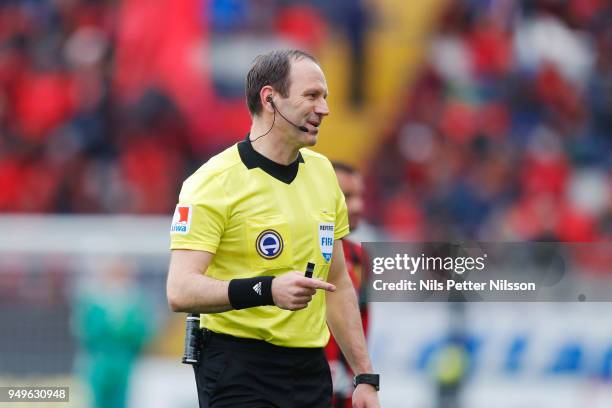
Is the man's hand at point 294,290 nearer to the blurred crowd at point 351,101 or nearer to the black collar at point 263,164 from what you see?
the black collar at point 263,164

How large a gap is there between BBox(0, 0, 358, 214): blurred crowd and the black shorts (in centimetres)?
730

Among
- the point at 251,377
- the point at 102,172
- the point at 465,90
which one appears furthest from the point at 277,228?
the point at 465,90

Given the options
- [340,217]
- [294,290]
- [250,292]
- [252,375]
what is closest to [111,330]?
[340,217]

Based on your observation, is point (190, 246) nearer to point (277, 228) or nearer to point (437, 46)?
point (277, 228)

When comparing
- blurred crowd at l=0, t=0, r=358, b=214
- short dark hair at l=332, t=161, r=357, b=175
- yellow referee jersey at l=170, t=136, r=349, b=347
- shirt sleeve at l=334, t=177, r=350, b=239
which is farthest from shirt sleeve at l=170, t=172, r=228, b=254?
blurred crowd at l=0, t=0, r=358, b=214

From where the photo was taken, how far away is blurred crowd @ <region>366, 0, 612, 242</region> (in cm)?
1169

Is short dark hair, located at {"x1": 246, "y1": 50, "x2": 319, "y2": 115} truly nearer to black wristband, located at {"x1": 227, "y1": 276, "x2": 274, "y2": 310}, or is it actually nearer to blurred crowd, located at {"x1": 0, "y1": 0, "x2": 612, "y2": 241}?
black wristband, located at {"x1": 227, "y1": 276, "x2": 274, "y2": 310}

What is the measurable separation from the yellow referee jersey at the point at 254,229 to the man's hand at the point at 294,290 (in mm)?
314

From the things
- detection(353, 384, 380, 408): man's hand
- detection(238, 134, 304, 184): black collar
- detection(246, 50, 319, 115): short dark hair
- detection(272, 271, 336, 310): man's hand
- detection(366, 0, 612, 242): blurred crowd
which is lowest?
detection(353, 384, 380, 408): man's hand

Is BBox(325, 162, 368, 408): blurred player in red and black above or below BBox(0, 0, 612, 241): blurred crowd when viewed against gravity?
below

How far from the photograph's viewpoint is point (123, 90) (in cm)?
1219

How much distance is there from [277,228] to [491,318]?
9.93 feet

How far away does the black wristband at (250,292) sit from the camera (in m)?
3.46

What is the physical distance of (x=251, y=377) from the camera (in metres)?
3.73
